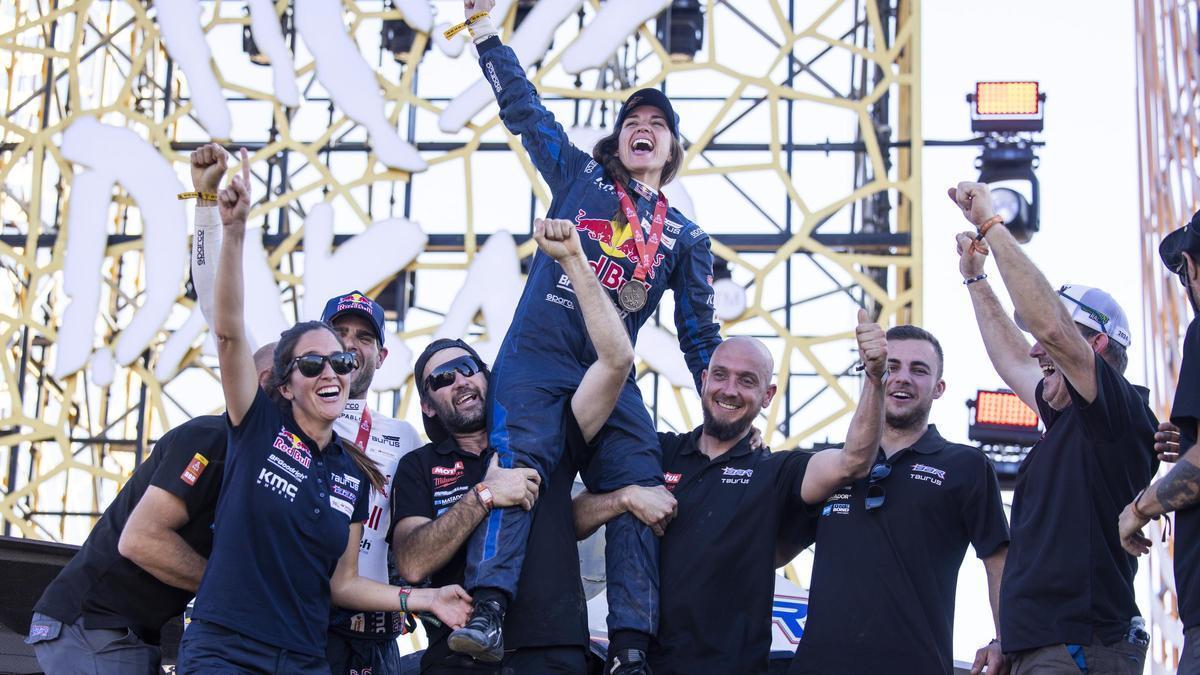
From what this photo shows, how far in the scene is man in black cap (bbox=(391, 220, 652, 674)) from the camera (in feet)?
14.3

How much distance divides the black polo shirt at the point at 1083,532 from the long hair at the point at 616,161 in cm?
147

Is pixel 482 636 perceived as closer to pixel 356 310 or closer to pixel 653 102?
pixel 356 310

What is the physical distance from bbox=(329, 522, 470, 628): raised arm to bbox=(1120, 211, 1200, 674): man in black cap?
178 cm

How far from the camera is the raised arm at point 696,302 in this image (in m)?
5.01

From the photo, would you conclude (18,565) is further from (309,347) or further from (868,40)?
(868,40)

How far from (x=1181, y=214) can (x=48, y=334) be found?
9.26 meters

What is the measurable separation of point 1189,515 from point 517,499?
1.73 metres

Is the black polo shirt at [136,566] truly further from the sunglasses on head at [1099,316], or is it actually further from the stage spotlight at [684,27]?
the stage spotlight at [684,27]

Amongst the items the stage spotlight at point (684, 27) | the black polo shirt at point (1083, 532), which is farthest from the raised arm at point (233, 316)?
the stage spotlight at point (684, 27)

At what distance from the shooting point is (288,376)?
14.5 feet

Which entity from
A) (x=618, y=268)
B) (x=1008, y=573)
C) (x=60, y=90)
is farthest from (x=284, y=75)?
Result: (x=1008, y=573)

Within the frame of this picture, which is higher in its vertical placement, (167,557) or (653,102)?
(653,102)

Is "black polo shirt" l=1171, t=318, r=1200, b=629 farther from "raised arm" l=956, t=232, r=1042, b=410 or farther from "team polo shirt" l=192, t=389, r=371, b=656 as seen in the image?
"team polo shirt" l=192, t=389, r=371, b=656

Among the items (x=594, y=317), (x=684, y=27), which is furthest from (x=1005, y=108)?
(x=594, y=317)
